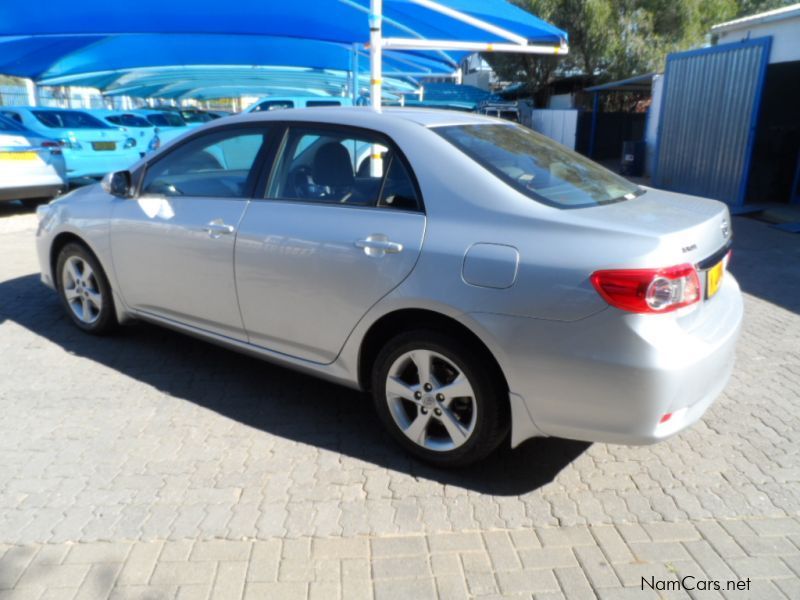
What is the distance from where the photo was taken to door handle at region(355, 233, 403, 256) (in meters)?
3.00

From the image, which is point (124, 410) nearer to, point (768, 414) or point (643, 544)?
point (643, 544)

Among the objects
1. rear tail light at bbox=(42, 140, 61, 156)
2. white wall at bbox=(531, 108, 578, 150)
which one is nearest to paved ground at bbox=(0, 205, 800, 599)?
rear tail light at bbox=(42, 140, 61, 156)

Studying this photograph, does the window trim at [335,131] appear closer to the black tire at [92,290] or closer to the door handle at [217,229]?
the door handle at [217,229]

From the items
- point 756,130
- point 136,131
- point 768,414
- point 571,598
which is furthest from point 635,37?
point 571,598

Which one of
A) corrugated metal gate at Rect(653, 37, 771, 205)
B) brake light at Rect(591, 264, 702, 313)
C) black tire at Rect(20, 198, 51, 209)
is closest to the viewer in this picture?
brake light at Rect(591, 264, 702, 313)

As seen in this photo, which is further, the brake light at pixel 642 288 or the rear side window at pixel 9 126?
the rear side window at pixel 9 126

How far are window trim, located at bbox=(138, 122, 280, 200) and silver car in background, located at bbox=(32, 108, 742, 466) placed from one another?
0.01 meters

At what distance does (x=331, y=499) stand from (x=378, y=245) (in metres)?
1.18

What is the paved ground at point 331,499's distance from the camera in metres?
2.49

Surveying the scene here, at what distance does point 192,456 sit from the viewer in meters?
3.31

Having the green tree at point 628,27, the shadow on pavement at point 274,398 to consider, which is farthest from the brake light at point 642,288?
the green tree at point 628,27

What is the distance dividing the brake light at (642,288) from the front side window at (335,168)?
1.18 meters

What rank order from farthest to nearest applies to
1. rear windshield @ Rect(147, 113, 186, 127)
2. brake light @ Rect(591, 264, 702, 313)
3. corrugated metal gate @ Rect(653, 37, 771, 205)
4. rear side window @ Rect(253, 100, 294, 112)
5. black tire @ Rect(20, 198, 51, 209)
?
rear windshield @ Rect(147, 113, 186, 127) → rear side window @ Rect(253, 100, 294, 112) → black tire @ Rect(20, 198, 51, 209) → corrugated metal gate @ Rect(653, 37, 771, 205) → brake light @ Rect(591, 264, 702, 313)

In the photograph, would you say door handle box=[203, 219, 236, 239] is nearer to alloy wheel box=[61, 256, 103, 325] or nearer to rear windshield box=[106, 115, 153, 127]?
alloy wheel box=[61, 256, 103, 325]
